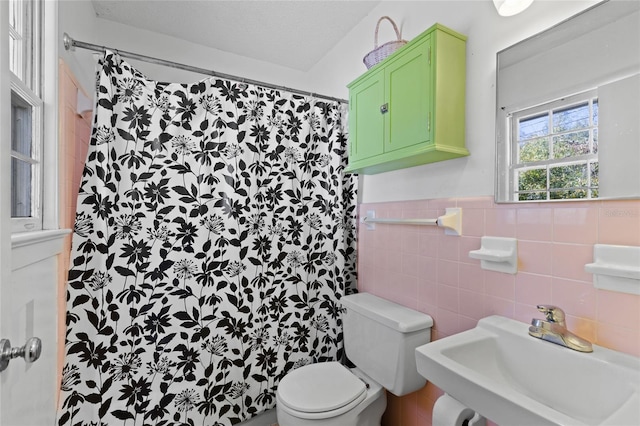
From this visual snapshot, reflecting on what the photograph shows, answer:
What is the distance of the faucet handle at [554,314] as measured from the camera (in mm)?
897

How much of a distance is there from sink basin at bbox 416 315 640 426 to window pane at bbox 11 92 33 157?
59.9 inches

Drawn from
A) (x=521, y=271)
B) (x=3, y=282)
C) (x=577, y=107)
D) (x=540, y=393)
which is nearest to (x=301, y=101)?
(x=577, y=107)

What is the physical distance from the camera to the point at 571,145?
3.10ft

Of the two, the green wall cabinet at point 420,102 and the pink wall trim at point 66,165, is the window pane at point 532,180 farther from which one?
the pink wall trim at point 66,165

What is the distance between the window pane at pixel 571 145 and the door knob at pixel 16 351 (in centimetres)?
153

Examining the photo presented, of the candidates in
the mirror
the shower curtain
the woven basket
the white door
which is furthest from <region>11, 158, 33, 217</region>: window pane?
the mirror

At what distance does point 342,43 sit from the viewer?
2049 mm

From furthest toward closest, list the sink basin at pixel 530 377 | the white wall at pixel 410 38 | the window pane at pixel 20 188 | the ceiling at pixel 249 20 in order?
the ceiling at pixel 249 20 < the white wall at pixel 410 38 < the window pane at pixel 20 188 < the sink basin at pixel 530 377

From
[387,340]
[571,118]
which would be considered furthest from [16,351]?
[571,118]

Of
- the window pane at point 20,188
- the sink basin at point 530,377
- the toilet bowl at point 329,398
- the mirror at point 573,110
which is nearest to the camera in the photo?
the sink basin at point 530,377

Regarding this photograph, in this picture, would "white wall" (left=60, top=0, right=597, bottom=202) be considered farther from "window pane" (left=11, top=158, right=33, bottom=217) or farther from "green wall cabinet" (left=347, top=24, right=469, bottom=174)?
"window pane" (left=11, top=158, right=33, bottom=217)

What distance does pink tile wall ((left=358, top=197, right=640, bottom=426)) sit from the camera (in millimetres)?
850

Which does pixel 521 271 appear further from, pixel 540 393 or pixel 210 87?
pixel 210 87

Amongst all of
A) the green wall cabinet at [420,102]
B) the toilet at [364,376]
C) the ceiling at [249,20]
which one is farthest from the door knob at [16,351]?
the ceiling at [249,20]
